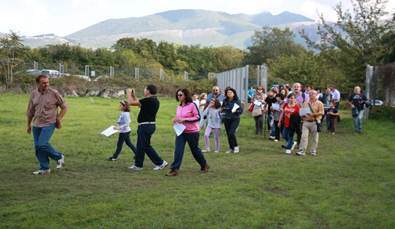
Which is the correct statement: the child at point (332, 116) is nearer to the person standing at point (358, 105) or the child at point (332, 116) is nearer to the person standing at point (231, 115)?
the person standing at point (358, 105)

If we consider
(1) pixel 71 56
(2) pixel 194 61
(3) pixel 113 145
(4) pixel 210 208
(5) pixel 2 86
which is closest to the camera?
(4) pixel 210 208

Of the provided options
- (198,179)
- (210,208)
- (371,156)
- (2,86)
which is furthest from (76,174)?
(2,86)

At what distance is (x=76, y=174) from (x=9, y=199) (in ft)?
8.20

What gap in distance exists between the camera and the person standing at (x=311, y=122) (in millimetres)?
14848

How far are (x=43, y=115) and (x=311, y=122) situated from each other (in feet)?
23.1

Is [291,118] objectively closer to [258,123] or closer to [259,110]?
[259,110]

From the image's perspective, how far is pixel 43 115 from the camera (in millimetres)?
10922

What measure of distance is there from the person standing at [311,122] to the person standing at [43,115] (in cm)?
650

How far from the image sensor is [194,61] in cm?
8362

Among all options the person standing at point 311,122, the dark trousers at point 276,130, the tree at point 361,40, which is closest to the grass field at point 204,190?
the person standing at point 311,122

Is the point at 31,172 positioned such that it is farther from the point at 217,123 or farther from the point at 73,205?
the point at 217,123

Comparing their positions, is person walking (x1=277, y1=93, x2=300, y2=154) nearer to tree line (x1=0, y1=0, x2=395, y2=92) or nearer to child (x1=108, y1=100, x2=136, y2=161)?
child (x1=108, y1=100, x2=136, y2=161)

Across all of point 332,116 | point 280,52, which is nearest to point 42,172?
point 332,116

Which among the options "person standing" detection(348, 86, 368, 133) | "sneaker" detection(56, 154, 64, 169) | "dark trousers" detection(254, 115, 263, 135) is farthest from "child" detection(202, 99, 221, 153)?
"person standing" detection(348, 86, 368, 133)
